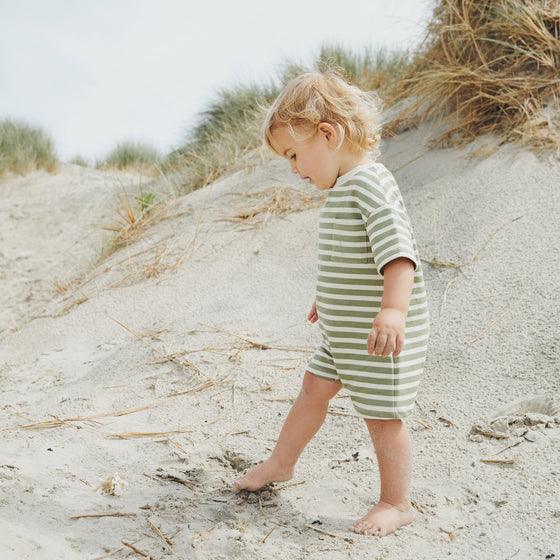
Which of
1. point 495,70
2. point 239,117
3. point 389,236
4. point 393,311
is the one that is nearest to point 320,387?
point 393,311

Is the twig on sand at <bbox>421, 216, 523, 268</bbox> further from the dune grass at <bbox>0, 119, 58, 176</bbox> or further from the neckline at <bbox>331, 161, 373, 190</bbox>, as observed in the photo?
the dune grass at <bbox>0, 119, 58, 176</bbox>

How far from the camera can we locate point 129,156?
11.0 metres

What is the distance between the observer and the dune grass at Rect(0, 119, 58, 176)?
365 inches

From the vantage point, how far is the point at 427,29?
489 cm

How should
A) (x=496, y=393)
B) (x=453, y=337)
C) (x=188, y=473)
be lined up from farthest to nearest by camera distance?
(x=453, y=337), (x=496, y=393), (x=188, y=473)

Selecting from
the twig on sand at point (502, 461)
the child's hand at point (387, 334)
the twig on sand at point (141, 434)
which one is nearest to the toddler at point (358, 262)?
the child's hand at point (387, 334)

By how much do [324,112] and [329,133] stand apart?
6 centimetres

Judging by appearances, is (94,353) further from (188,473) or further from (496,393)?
(496,393)

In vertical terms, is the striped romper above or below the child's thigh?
above

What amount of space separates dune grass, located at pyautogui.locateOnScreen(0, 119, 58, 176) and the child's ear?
8.37 m

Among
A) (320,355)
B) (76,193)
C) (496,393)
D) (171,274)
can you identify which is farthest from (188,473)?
(76,193)

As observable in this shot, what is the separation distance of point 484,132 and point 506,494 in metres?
3.04

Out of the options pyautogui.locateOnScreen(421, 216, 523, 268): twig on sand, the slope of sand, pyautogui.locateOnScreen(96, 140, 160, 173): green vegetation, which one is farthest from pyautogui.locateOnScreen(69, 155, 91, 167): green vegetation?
pyautogui.locateOnScreen(421, 216, 523, 268): twig on sand

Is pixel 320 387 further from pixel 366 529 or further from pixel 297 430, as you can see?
pixel 366 529
